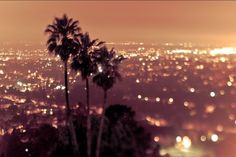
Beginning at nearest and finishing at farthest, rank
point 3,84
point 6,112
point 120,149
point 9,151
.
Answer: point 120,149 < point 9,151 < point 6,112 < point 3,84

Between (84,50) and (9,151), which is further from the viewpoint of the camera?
(9,151)

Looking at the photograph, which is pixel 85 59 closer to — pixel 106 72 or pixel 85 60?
pixel 85 60

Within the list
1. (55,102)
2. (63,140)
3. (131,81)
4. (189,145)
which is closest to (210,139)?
(189,145)

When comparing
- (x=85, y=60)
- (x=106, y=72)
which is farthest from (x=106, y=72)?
(x=85, y=60)

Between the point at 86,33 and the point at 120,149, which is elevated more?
the point at 86,33

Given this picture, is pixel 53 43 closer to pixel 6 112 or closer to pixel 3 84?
pixel 6 112

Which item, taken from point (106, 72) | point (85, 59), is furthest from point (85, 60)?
point (106, 72)

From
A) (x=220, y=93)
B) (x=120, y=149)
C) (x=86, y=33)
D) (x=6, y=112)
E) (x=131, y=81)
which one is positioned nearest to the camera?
(x=86, y=33)

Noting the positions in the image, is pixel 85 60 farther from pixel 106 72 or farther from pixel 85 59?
pixel 106 72
